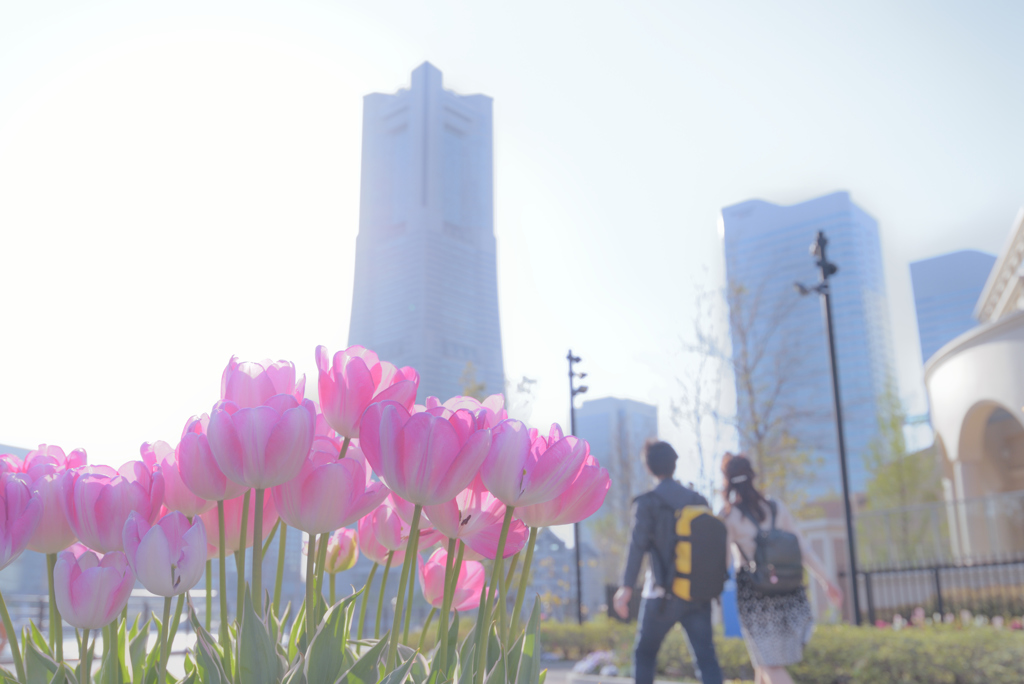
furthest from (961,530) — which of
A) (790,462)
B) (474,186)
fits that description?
(474,186)

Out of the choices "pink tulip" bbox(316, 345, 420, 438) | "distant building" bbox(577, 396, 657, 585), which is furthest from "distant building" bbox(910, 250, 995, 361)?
"pink tulip" bbox(316, 345, 420, 438)

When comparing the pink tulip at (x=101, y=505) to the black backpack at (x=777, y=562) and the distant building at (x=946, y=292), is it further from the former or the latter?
the distant building at (x=946, y=292)

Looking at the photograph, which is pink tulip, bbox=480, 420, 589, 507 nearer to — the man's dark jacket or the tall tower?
the man's dark jacket

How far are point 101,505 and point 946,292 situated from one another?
14433 centimetres

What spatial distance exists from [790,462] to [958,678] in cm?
1188

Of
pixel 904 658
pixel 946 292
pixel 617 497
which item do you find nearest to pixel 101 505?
pixel 904 658

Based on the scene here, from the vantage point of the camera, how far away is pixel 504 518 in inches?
31.7

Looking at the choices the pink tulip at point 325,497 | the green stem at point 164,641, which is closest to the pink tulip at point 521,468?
the pink tulip at point 325,497

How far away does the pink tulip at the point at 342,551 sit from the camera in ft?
3.72

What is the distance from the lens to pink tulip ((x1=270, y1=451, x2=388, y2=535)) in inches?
28.5

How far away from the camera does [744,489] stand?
4.83 m

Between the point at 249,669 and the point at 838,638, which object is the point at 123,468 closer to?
the point at 249,669

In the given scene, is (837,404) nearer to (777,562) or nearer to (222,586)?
(777,562)

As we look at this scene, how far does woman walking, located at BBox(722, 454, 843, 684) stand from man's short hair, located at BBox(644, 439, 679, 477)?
592 millimetres
